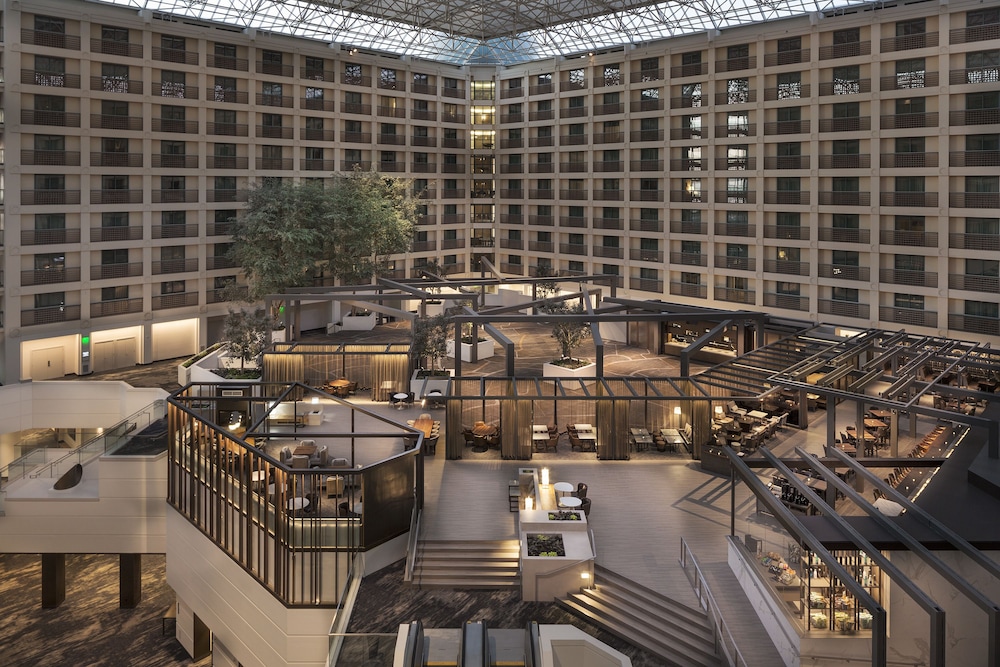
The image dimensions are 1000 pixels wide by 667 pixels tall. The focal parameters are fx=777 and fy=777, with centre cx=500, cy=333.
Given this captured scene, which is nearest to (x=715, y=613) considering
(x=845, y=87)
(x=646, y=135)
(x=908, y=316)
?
(x=908, y=316)

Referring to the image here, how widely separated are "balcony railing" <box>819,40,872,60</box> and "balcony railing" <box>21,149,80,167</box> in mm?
38303

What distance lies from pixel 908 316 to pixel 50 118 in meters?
42.9

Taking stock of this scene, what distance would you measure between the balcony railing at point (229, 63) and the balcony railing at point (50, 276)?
544 inches

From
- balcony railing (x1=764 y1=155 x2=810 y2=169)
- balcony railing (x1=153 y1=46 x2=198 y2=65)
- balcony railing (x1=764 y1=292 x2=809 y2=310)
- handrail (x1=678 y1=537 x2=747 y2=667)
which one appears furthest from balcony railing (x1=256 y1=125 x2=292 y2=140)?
handrail (x1=678 y1=537 x2=747 y2=667)

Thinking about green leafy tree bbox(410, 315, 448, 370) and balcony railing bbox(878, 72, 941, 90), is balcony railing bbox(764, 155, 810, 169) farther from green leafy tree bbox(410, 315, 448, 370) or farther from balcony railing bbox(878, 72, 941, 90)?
green leafy tree bbox(410, 315, 448, 370)

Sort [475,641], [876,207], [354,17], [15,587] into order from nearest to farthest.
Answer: [475,641] → [15,587] → [876,207] → [354,17]

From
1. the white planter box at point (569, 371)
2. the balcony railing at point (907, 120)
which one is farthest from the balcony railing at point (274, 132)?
the balcony railing at point (907, 120)

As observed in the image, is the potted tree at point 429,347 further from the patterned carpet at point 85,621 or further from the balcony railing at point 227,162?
the balcony railing at point 227,162

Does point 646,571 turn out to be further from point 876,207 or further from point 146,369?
point 146,369

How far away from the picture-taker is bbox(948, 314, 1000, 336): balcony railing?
34.6 m

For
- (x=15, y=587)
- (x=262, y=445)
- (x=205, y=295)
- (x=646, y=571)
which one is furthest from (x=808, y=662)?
(x=205, y=295)

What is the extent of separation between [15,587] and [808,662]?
90.5ft

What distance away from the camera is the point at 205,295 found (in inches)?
1746

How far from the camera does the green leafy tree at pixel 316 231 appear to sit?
136 ft
